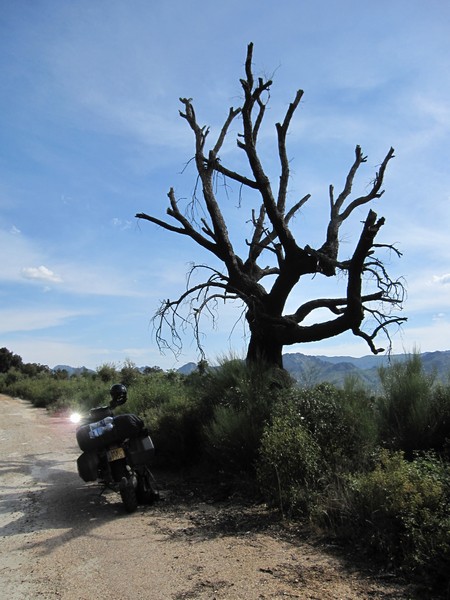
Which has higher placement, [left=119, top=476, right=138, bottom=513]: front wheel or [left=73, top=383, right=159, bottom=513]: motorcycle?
[left=73, top=383, right=159, bottom=513]: motorcycle

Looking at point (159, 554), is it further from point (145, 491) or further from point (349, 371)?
point (349, 371)

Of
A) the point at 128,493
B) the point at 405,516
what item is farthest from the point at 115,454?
Answer: the point at 405,516

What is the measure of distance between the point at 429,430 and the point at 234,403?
3243mm

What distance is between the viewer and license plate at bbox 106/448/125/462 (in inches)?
283

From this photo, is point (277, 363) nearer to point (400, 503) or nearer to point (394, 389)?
point (394, 389)

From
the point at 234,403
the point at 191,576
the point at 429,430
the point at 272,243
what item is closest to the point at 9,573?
the point at 191,576

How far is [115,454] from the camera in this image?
285 inches

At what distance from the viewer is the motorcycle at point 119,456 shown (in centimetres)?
710

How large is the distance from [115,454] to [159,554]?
7.06 ft

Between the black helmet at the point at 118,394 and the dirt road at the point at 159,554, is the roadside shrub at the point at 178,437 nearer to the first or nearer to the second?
the dirt road at the point at 159,554

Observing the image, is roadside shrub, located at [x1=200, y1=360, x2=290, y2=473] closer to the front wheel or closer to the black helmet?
the black helmet

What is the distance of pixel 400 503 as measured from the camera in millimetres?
4980

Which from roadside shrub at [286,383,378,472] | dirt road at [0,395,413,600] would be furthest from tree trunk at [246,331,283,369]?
dirt road at [0,395,413,600]

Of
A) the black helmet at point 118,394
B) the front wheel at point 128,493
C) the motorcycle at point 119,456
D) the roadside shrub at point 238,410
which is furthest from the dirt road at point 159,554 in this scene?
the black helmet at point 118,394
